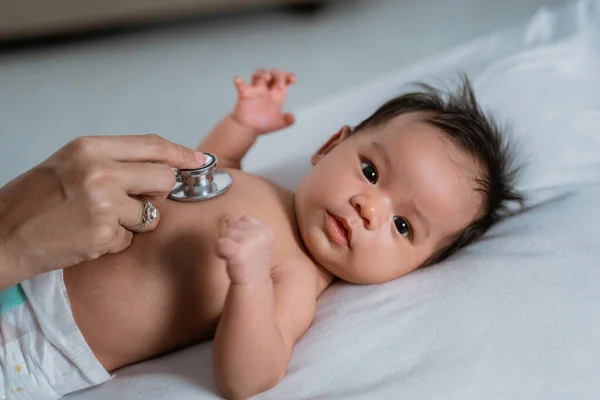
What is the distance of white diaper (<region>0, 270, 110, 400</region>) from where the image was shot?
0.89 m

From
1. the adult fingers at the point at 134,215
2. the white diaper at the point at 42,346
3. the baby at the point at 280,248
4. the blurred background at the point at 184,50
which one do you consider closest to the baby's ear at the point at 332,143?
the baby at the point at 280,248

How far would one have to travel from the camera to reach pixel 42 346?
89 cm

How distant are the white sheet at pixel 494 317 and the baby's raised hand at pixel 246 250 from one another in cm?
15

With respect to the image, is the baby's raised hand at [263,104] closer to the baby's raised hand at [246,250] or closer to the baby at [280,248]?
the baby at [280,248]

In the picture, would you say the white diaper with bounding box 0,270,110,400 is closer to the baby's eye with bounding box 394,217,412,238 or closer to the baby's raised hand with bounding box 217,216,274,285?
the baby's raised hand with bounding box 217,216,274,285

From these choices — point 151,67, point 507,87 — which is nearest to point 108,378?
point 507,87

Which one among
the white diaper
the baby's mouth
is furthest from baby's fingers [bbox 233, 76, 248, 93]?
the white diaper

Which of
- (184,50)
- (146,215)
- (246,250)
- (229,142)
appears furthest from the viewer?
(184,50)

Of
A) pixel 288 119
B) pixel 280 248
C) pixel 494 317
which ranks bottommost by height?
pixel 494 317

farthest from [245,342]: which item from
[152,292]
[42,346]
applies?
[42,346]

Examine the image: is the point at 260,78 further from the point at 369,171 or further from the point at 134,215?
the point at 134,215

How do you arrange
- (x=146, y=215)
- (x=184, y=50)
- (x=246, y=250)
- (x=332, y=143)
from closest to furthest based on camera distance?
(x=246, y=250), (x=146, y=215), (x=332, y=143), (x=184, y=50)

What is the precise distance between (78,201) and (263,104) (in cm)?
61

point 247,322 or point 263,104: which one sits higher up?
point 263,104
